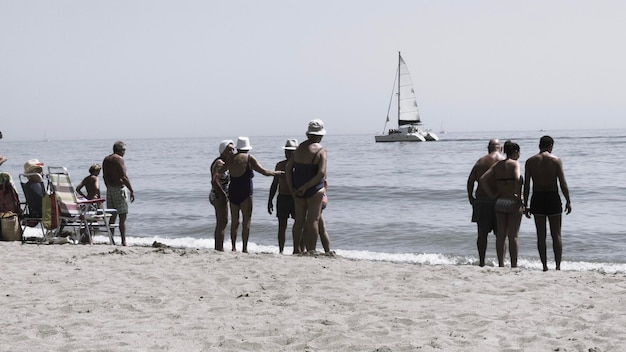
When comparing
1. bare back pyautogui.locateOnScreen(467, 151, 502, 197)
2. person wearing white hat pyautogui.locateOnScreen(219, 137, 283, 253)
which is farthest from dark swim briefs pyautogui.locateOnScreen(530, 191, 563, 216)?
person wearing white hat pyautogui.locateOnScreen(219, 137, 283, 253)

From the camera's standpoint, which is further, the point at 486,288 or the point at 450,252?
the point at 450,252

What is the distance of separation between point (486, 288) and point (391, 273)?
43.8 inches

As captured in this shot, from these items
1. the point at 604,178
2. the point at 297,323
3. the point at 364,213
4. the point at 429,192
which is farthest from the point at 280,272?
the point at 604,178

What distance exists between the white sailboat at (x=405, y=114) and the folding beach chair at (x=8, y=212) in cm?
6517

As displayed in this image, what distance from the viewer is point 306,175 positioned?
789 centimetres

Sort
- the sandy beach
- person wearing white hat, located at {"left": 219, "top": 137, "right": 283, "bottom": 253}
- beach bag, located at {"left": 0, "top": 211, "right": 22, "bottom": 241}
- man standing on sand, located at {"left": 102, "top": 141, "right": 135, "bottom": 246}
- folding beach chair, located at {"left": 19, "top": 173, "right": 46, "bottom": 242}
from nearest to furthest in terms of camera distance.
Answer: the sandy beach → person wearing white hat, located at {"left": 219, "top": 137, "right": 283, "bottom": 253} → beach bag, located at {"left": 0, "top": 211, "right": 22, "bottom": 241} → folding beach chair, located at {"left": 19, "top": 173, "right": 46, "bottom": 242} → man standing on sand, located at {"left": 102, "top": 141, "right": 135, "bottom": 246}

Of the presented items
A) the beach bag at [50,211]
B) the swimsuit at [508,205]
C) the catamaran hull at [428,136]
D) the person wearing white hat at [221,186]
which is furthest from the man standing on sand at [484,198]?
the catamaran hull at [428,136]

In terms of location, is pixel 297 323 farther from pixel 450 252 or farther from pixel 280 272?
pixel 450 252

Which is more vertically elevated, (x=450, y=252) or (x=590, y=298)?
(x=590, y=298)

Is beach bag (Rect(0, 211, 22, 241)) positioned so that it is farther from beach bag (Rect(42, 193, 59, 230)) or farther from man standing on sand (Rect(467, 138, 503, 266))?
man standing on sand (Rect(467, 138, 503, 266))

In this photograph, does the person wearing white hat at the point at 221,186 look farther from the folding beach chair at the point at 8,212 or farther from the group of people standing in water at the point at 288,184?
the folding beach chair at the point at 8,212

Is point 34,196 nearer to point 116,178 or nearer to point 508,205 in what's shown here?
point 116,178

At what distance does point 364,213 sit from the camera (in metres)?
18.9

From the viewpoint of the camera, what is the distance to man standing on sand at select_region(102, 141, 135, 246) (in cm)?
981
